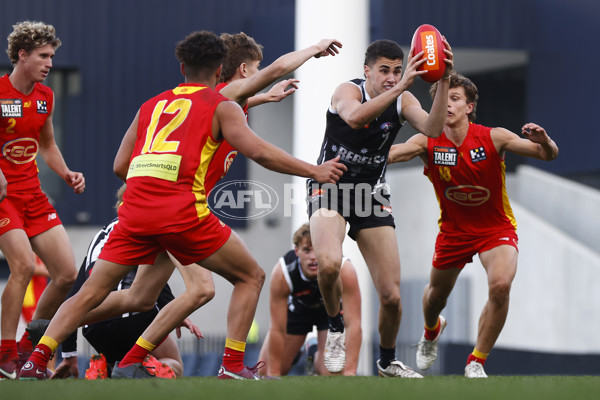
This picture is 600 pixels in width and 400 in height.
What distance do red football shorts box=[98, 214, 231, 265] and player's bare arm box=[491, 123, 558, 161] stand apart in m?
2.69

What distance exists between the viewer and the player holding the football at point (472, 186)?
7.58 m

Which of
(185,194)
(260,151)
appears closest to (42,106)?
(185,194)

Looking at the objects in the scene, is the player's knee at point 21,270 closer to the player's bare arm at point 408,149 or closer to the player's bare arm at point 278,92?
the player's bare arm at point 278,92

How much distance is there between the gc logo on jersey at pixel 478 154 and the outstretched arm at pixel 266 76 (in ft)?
5.76

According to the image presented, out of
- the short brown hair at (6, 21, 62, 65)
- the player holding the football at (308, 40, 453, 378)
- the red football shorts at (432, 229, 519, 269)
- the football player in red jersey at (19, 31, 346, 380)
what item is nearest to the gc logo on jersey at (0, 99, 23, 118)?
the short brown hair at (6, 21, 62, 65)

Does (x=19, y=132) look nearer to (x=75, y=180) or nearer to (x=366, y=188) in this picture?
(x=75, y=180)

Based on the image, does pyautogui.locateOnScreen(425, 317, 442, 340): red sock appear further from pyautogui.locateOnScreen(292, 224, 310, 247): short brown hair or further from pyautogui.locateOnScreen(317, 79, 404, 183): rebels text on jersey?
pyautogui.locateOnScreen(317, 79, 404, 183): rebels text on jersey

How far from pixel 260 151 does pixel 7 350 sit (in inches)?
105

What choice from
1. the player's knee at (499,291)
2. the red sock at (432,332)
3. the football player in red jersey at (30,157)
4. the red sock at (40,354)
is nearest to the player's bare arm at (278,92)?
the football player in red jersey at (30,157)

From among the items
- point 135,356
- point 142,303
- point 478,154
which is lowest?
point 135,356

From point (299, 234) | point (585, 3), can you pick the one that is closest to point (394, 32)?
point (585, 3)

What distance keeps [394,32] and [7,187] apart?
1074cm

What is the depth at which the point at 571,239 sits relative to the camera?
50.2 feet

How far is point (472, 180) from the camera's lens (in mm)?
7750
